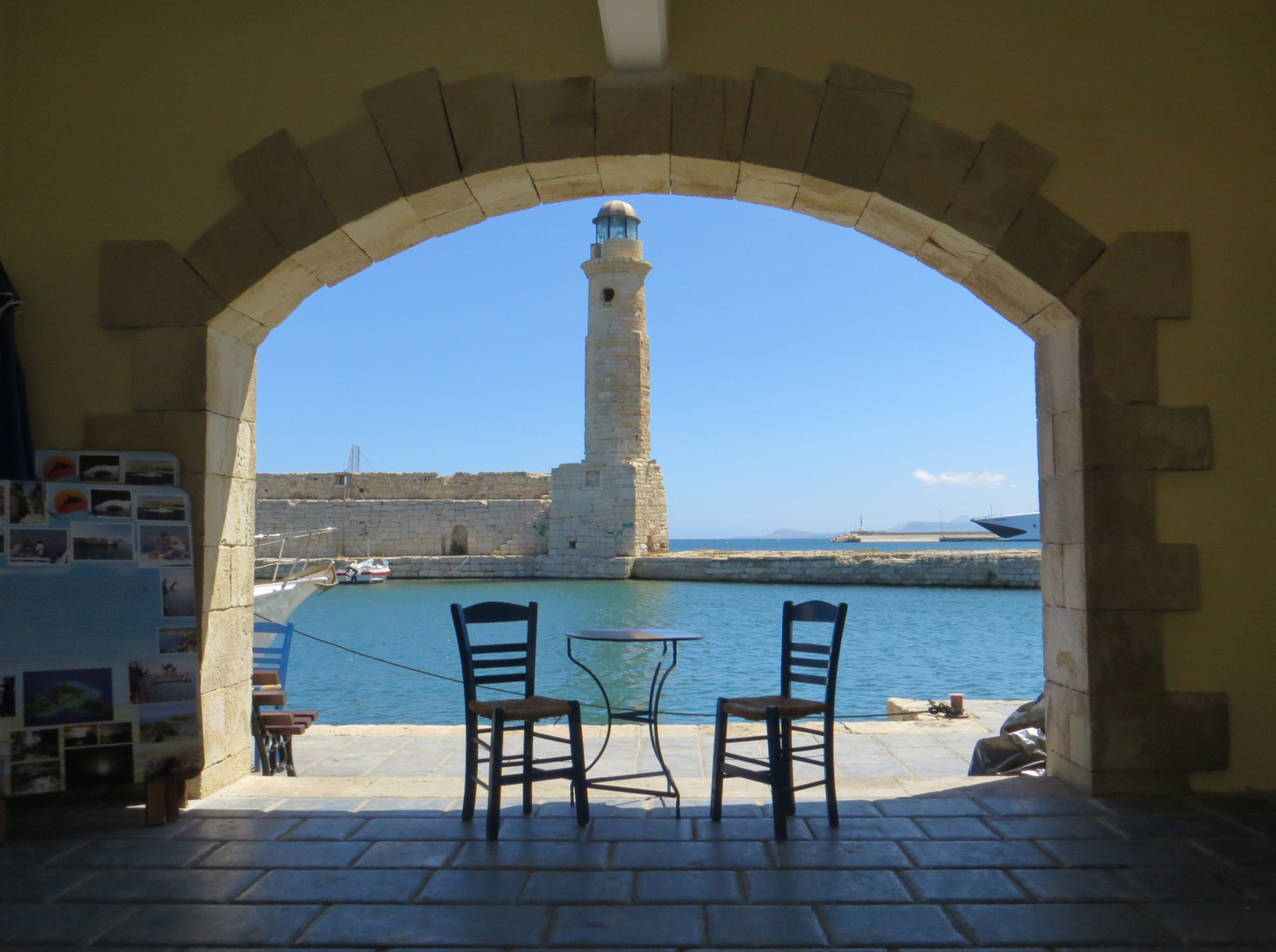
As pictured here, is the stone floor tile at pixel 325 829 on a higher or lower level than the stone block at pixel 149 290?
lower

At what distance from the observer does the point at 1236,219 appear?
10.9 ft

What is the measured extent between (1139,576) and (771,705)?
4.53ft

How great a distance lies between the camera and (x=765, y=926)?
Answer: 2.09 m

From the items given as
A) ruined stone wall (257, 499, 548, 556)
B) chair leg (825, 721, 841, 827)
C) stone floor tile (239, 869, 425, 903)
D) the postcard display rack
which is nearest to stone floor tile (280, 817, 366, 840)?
stone floor tile (239, 869, 425, 903)

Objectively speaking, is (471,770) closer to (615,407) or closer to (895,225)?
(895,225)

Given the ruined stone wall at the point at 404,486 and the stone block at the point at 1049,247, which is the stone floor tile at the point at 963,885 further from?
the ruined stone wall at the point at 404,486

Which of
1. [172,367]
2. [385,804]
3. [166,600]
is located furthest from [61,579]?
[385,804]

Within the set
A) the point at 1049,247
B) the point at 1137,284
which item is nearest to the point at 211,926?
the point at 1049,247

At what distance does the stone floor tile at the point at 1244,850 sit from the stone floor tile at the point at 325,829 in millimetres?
2405

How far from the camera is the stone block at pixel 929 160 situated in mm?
3301

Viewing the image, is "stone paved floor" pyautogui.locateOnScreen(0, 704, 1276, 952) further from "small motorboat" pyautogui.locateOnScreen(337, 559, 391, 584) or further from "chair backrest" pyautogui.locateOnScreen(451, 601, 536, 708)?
"small motorboat" pyautogui.locateOnScreen(337, 559, 391, 584)

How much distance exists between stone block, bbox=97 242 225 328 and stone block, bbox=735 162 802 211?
1.92 m

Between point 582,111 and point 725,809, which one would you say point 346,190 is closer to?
point 582,111

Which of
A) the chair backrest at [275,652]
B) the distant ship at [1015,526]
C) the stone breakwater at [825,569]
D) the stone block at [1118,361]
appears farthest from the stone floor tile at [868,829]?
the distant ship at [1015,526]
